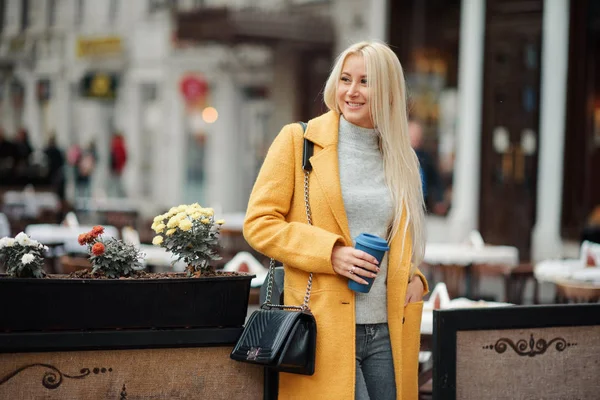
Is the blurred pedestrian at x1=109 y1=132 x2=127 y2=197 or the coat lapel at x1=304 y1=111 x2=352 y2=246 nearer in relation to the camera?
the coat lapel at x1=304 y1=111 x2=352 y2=246

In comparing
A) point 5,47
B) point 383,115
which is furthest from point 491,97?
point 5,47

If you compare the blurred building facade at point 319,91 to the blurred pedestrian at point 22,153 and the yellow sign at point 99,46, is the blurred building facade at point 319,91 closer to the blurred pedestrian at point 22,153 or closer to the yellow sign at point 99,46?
the yellow sign at point 99,46

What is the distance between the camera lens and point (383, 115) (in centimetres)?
344

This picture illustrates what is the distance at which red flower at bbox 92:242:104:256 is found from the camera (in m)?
3.28

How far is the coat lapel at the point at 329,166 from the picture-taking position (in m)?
3.34

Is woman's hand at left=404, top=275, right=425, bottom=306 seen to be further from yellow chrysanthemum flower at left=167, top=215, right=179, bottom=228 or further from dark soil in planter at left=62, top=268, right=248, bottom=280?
yellow chrysanthemum flower at left=167, top=215, right=179, bottom=228

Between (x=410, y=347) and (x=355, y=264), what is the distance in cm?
47

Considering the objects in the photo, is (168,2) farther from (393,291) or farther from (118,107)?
(393,291)

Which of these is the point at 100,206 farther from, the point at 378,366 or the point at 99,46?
the point at 378,366

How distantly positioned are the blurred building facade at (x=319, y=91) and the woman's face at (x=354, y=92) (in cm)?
987

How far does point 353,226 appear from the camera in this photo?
341cm

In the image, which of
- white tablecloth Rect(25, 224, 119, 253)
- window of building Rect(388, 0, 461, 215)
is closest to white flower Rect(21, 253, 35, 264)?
white tablecloth Rect(25, 224, 119, 253)

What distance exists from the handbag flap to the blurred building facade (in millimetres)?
10145

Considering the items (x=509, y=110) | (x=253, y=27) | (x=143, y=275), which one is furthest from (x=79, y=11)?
(x=143, y=275)
